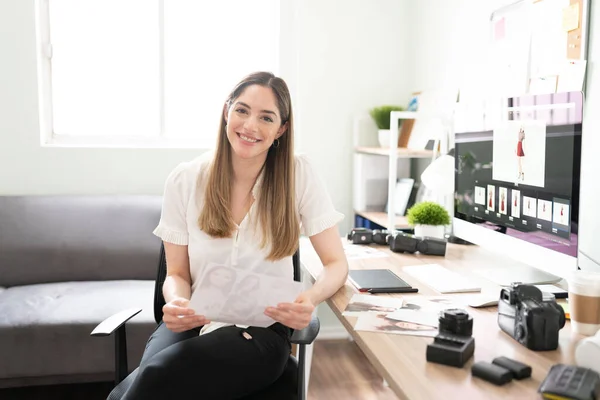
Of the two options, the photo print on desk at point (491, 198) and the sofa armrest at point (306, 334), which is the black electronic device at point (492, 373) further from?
the photo print on desk at point (491, 198)

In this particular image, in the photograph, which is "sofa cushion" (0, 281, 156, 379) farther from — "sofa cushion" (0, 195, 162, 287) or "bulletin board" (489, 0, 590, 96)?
"bulletin board" (489, 0, 590, 96)

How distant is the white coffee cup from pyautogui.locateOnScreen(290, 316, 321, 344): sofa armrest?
61 centimetres

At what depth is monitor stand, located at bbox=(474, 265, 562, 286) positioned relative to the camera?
1757 mm

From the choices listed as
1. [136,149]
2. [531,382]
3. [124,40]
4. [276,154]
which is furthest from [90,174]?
[531,382]

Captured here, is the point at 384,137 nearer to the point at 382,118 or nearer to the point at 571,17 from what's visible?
the point at 382,118

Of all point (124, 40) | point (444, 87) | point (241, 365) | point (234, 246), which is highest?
point (124, 40)

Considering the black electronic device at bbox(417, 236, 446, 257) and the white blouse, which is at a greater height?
the white blouse

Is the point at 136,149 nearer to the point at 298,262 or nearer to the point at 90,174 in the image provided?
the point at 90,174

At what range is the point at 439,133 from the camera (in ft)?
9.00

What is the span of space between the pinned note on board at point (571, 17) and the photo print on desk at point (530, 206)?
0.70m

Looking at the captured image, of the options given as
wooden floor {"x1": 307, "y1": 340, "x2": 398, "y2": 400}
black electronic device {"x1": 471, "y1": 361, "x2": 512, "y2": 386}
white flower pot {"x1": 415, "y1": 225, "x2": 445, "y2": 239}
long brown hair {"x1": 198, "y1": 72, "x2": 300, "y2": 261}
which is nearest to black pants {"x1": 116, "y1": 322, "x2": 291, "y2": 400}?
long brown hair {"x1": 198, "y1": 72, "x2": 300, "y2": 261}

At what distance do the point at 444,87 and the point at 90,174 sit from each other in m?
1.85

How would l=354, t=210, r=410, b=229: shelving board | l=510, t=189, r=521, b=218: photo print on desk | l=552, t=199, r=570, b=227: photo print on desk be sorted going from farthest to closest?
l=354, t=210, r=410, b=229: shelving board → l=510, t=189, r=521, b=218: photo print on desk → l=552, t=199, r=570, b=227: photo print on desk

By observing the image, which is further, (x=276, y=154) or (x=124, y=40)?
(x=124, y=40)
